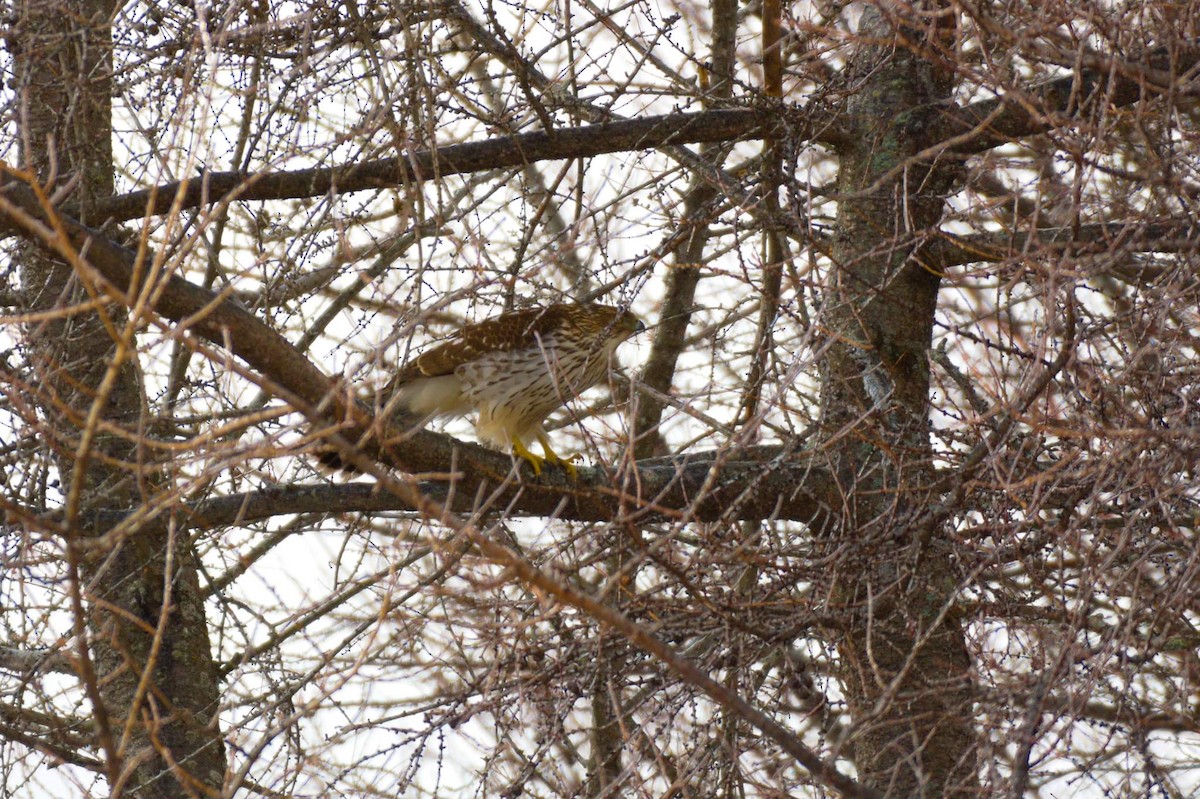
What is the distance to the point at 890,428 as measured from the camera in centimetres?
414

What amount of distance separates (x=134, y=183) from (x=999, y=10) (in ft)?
10.2

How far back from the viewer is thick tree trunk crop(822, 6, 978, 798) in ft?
11.3

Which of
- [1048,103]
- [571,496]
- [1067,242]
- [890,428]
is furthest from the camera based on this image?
[571,496]

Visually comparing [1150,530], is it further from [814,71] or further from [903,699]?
[814,71]

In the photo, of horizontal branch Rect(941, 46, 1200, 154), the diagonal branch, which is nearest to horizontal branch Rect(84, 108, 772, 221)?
the diagonal branch

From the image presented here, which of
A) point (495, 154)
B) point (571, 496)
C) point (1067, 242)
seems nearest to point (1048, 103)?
point (1067, 242)

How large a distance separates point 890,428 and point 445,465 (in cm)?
144

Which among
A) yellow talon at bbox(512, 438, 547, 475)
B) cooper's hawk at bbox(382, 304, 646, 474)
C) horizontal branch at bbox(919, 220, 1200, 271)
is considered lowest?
horizontal branch at bbox(919, 220, 1200, 271)

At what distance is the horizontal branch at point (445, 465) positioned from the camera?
11.3ft

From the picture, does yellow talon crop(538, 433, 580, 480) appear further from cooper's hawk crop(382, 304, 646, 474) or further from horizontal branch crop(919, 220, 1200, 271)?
horizontal branch crop(919, 220, 1200, 271)

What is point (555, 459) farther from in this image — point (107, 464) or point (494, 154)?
point (107, 464)

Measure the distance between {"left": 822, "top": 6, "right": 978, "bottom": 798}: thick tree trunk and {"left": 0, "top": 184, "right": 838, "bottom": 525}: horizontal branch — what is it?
0.24 metres

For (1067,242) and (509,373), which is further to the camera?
(509,373)

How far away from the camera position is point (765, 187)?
15.4 ft
